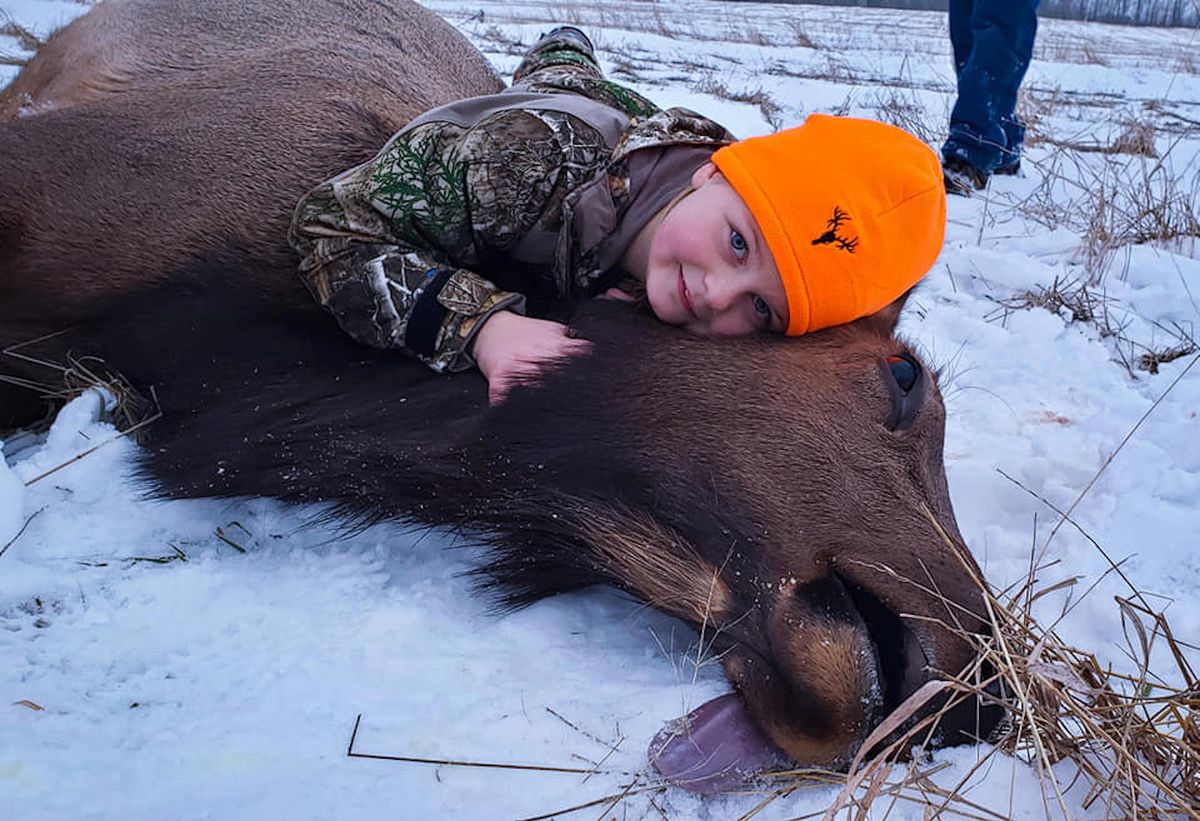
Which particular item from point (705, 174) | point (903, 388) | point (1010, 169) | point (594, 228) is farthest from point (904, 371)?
point (1010, 169)

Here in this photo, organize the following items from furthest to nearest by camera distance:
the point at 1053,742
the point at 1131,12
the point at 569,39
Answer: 1. the point at 1131,12
2. the point at 569,39
3. the point at 1053,742

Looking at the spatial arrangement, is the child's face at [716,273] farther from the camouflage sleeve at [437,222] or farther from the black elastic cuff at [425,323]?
the black elastic cuff at [425,323]

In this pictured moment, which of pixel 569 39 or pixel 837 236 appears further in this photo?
pixel 569 39

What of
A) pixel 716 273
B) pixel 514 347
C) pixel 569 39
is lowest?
pixel 514 347

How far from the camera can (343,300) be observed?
7.57ft

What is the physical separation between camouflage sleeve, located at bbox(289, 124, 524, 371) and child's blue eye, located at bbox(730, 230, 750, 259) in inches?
20.1

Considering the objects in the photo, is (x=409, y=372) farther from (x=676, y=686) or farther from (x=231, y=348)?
(x=676, y=686)

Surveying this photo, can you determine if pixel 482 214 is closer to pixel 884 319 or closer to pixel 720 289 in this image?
pixel 720 289

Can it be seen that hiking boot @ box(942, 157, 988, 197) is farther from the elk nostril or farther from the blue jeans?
the elk nostril

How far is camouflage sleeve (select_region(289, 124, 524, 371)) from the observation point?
7.36 ft

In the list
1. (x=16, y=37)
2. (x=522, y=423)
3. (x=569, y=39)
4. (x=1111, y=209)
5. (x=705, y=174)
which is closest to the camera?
(x=522, y=423)

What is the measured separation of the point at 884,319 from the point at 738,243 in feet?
1.69

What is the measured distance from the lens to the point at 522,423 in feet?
6.61

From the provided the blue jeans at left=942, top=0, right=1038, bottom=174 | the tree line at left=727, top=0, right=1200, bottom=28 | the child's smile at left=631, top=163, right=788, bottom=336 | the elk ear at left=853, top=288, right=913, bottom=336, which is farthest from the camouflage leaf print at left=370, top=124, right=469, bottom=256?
the tree line at left=727, top=0, right=1200, bottom=28
